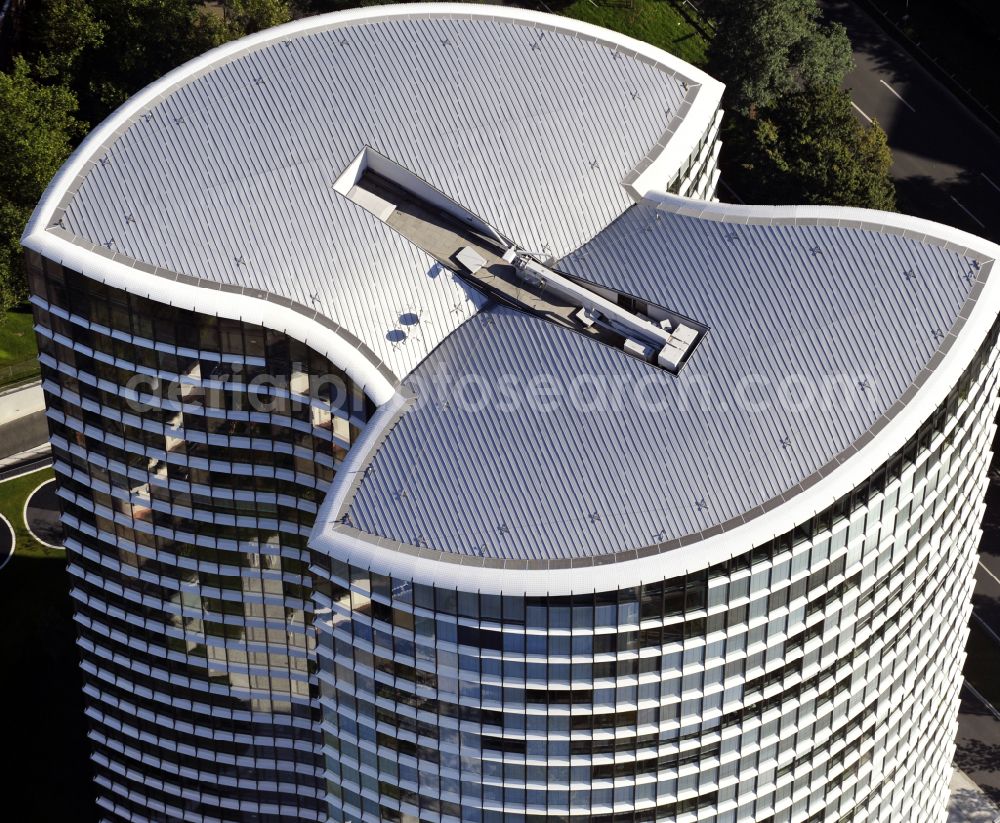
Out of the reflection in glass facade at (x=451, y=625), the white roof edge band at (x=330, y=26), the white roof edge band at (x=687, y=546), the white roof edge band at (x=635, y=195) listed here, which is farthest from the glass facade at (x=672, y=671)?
the white roof edge band at (x=330, y=26)

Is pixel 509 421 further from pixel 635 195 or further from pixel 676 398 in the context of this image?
pixel 635 195

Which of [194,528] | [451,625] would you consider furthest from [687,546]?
[194,528]

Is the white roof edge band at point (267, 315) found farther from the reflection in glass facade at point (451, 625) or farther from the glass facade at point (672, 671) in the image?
the glass facade at point (672, 671)

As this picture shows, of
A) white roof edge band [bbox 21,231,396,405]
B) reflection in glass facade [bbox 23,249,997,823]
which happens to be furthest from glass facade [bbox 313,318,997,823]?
white roof edge band [bbox 21,231,396,405]

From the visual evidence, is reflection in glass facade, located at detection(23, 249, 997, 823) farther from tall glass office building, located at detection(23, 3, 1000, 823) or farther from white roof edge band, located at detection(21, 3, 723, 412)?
white roof edge band, located at detection(21, 3, 723, 412)

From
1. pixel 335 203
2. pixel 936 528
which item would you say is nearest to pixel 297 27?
pixel 335 203
